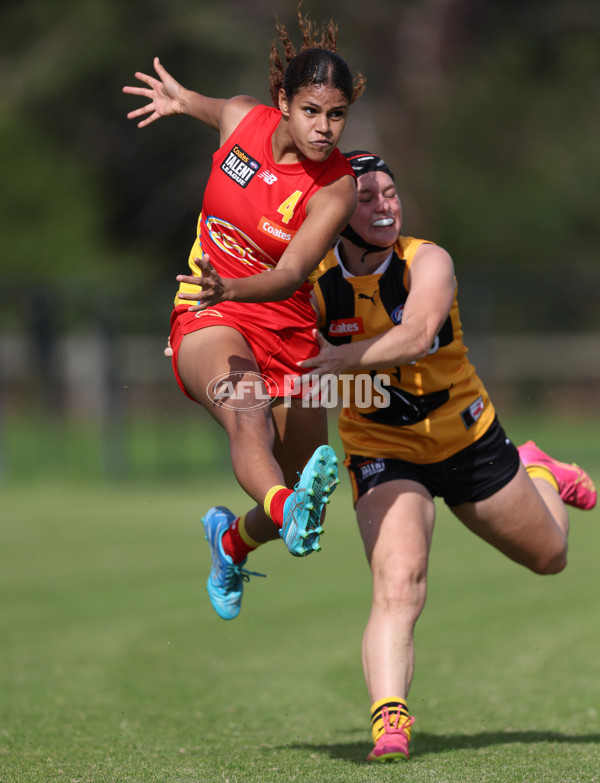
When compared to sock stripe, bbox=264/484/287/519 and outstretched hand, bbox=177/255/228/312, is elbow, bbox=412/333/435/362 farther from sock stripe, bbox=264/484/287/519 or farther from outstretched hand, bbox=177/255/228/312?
outstretched hand, bbox=177/255/228/312

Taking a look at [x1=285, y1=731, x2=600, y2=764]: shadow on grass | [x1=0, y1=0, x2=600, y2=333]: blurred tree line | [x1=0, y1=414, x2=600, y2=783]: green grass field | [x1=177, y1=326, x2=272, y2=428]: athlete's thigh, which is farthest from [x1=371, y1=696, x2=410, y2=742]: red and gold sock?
[x1=0, y1=0, x2=600, y2=333]: blurred tree line

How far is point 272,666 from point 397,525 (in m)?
2.93

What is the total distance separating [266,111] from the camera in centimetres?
484

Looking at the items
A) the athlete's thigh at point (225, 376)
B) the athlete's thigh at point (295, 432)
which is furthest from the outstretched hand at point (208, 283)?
the athlete's thigh at point (295, 432)

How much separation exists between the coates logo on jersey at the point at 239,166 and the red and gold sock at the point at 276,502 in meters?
1.21

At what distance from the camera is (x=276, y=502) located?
421 cm

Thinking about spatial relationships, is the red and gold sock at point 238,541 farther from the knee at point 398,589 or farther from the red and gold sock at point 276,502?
the red and gold sock at point 276,502

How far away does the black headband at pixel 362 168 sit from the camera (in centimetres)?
483

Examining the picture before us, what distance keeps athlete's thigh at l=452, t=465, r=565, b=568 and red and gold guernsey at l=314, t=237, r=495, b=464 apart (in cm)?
28

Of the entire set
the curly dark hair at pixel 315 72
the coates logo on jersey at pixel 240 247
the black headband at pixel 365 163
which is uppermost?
the curly dark hair at pixel 315 72

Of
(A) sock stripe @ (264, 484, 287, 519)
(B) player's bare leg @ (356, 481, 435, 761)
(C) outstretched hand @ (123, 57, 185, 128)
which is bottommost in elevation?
(B) player's bare leg @ (356, 481, 435, 761)

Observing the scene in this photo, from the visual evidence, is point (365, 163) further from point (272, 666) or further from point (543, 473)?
point (272, 666)

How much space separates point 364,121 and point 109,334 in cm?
1359

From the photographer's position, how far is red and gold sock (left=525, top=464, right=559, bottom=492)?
19.1 ft
